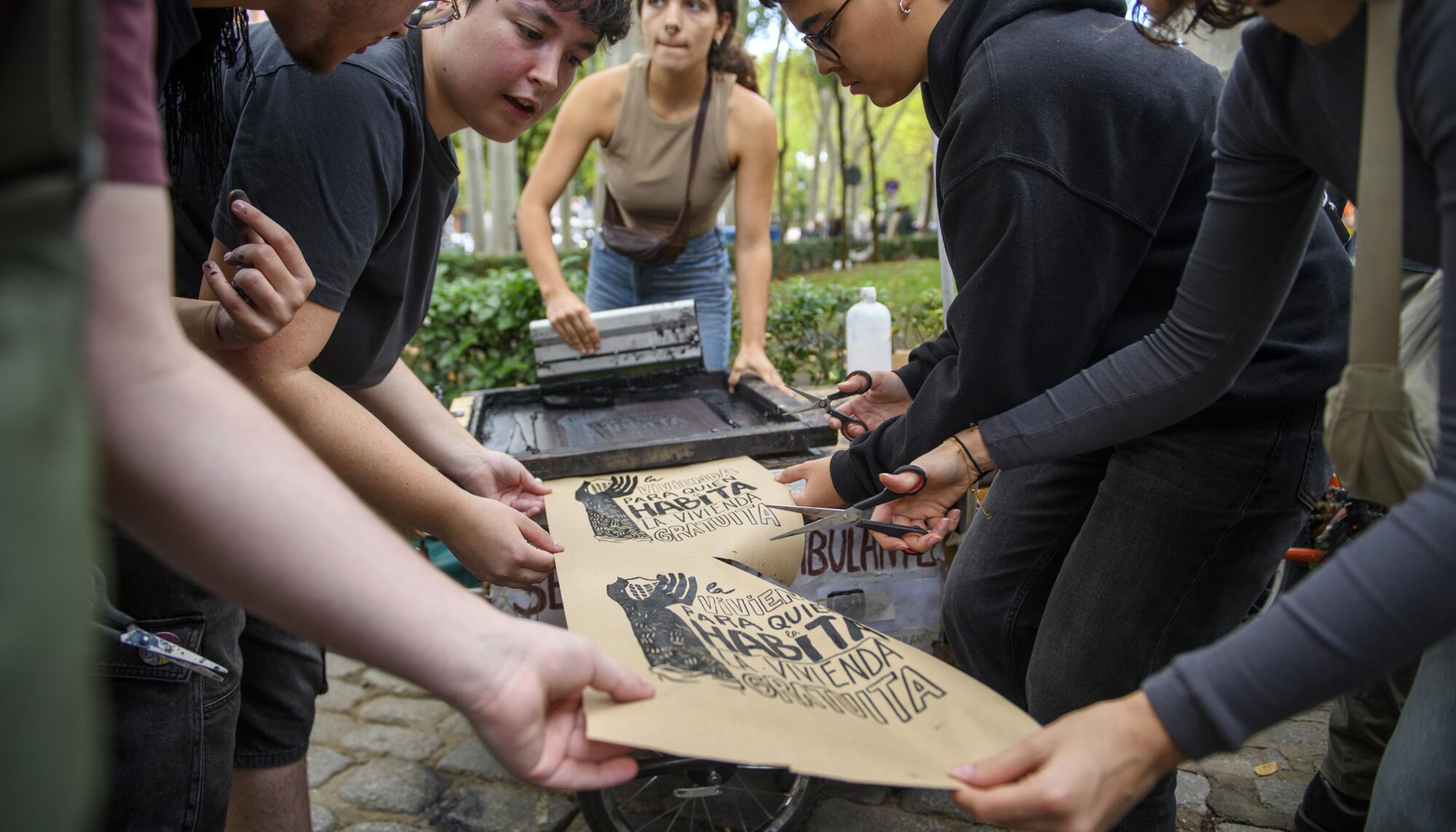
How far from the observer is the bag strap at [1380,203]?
3.39 feet

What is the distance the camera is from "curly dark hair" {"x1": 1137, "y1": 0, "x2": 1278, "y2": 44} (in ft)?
4.22

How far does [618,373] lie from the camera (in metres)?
3.07

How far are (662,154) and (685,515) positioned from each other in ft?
7.17

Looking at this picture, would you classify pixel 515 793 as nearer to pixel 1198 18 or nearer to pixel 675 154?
pixel 675 154

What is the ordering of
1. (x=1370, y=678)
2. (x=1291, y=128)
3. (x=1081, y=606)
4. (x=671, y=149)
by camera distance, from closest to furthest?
(x=1370, y=678) → (x=1291, y=128) → (x=1081, y=606) → (x=671, y=149)

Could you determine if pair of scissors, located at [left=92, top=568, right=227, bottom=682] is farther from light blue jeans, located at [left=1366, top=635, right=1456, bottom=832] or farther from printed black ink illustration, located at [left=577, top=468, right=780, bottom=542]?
light blue jeans, located at [left=1366, top=635, right=1456, bottom=832]

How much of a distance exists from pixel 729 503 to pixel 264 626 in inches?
40.9

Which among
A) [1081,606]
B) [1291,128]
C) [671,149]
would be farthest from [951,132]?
[671,149]

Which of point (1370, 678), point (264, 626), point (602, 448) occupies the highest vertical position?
point (1370, 678)

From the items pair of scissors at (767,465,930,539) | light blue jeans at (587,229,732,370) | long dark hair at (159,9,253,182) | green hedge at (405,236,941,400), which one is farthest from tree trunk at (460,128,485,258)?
pair of scissors at (767,465,930,539)

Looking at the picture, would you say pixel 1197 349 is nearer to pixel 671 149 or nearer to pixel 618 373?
pixel 618 373

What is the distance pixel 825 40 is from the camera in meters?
1.89

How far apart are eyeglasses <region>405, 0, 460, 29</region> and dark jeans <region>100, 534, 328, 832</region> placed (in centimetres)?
120

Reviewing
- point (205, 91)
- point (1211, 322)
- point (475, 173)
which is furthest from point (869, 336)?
point (475, 173)
